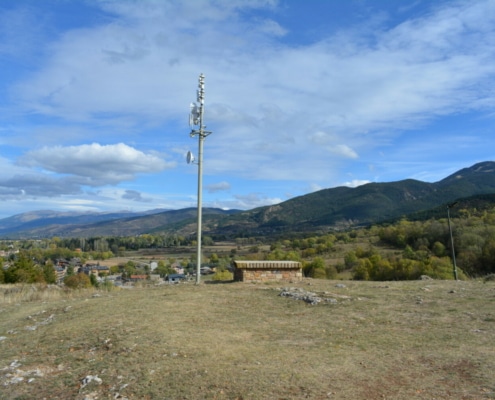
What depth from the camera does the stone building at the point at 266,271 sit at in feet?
55.2

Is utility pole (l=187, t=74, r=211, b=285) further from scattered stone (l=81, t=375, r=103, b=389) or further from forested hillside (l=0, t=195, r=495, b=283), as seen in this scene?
forested hillside (l=0, t=195, r=495, b=283)

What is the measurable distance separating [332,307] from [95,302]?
8542mm

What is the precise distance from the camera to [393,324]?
9.49 metres

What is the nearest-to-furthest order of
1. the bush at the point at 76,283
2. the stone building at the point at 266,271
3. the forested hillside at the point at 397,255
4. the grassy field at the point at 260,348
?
the grassy field at the point at 260,348
the stone building at the point at 266,271
the bush at the point at 76,283
the forested hillside at the point at 397,255

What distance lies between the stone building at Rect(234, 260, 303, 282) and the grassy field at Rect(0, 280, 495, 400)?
11.5 feet

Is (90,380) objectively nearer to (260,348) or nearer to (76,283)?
(260,348)

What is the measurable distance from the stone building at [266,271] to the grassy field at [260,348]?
351cm

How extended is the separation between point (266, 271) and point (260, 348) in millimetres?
9072

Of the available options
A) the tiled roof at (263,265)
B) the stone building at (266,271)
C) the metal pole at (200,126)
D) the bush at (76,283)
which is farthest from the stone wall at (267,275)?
the bush at (76,283)

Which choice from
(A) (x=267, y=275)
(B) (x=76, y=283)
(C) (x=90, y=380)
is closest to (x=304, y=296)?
(A) (x=267, y=275)

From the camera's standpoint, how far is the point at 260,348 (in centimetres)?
785

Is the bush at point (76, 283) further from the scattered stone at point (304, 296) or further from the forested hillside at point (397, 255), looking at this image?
the scattered stone at point (304, 296)

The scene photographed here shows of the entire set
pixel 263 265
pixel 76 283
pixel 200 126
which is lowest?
pixel 76 283

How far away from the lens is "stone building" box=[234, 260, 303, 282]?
16.8m
